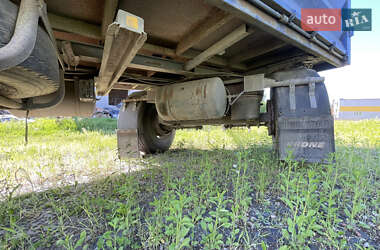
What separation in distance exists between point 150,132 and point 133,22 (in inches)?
97.5

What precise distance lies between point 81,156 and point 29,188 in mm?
1293

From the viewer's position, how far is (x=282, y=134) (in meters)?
1.92

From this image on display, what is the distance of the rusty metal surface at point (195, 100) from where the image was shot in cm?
192

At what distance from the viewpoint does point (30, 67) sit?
27.0 inches

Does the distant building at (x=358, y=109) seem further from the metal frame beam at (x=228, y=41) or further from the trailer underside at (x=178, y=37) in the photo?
the metal frame beam at (x=228, y=41)

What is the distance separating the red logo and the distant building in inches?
810

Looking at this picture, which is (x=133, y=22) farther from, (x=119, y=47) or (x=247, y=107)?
(x=247, y=107)

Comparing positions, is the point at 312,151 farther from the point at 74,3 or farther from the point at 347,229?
the point at 74,3

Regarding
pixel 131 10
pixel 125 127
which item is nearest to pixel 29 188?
pixel 125 127

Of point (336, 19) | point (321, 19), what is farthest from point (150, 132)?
point (336, 19)

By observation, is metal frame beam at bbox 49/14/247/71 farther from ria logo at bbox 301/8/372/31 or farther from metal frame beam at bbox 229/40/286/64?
ria logo at bbox 301/8/372/31

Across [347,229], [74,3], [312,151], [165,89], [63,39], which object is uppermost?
[74,3]

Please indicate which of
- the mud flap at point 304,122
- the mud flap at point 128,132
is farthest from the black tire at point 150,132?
the mud flap at point 304,122

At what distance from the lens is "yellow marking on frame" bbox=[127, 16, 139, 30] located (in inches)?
36.6
